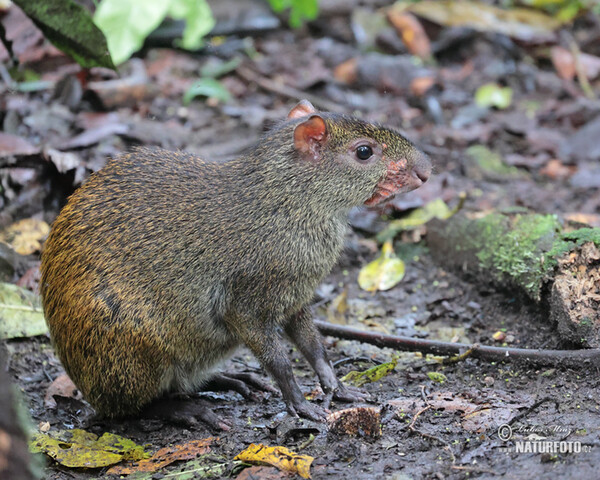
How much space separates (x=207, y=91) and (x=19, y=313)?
4.94m

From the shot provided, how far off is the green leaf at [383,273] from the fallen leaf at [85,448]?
278 centimetres

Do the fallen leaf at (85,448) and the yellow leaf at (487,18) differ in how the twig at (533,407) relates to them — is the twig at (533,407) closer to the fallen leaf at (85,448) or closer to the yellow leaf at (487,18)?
the fallen leaf at (85,448)

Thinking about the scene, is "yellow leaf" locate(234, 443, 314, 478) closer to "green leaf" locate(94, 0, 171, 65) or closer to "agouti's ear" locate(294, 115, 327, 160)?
"agouti's ear" locate(294, 115, 327, 160)

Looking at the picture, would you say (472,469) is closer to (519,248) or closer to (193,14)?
(519,248)

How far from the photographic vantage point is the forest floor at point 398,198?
12.8 feet

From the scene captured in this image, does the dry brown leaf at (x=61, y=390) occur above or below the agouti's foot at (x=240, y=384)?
above

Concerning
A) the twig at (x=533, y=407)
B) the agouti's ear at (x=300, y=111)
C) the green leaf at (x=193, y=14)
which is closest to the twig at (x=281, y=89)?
the green leaf at (x=193, y=14)

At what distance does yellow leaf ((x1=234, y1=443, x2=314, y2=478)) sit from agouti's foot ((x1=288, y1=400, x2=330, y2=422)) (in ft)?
1.89

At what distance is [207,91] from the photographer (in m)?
9.63

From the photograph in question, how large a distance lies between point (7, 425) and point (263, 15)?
10714mm

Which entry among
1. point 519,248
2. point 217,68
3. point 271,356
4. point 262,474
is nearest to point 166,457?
point 262,474

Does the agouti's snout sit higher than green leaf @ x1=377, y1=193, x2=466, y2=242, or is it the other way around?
the agouti's snout

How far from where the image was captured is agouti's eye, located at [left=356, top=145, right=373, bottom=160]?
186 inches

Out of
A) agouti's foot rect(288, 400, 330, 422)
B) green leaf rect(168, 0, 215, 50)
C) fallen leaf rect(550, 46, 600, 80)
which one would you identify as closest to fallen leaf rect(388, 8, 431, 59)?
fallen leaf rect(550, 46, 600, 80)
